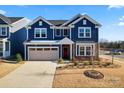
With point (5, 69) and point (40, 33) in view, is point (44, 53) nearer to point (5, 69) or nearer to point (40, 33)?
point (40, 33)

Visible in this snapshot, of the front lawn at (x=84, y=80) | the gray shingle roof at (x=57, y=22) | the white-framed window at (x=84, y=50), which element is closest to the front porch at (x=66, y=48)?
the white-framed window at (x=84, y=50)

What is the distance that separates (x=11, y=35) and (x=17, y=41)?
147cm

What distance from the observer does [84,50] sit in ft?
111

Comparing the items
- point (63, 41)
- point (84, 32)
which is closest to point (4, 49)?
point (63, 41)

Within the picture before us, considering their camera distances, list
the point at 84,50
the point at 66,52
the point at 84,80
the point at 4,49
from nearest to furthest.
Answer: the point at 84,80, the point at 84,50, the point at 4,49, the point at 66,52

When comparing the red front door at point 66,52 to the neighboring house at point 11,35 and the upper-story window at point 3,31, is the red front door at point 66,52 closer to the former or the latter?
the neighboring house at point 11,35

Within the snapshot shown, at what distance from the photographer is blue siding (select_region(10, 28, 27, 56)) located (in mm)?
36781

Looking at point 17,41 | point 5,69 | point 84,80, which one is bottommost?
point 84,80

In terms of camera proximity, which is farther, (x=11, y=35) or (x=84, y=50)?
(x=11, y=35)

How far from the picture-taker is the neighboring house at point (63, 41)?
33.7 meters

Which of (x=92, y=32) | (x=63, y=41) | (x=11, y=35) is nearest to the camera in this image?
(x=63, y=41)
